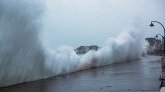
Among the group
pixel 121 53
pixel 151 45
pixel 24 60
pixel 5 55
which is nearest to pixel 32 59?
pixel 24 60

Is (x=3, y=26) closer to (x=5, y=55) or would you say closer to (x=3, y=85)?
(x=5, y=55)

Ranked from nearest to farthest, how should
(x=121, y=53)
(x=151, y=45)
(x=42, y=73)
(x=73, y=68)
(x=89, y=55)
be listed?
(x=42, y=73) → (x=73, y=68) → (x=89, y=55) → (x=121, y=53) → (x=151, y=45)

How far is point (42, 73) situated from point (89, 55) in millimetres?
27529

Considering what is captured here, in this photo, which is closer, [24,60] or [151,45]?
[24,60]

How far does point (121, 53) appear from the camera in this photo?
87.2 meters

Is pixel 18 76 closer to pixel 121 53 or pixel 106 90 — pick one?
pixel 106 90

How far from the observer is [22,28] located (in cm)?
3225

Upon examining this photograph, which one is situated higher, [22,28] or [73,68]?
[22,28]

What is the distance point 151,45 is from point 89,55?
Answer: 88430 mm

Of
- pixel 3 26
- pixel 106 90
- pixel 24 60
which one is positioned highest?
pixel 3 26

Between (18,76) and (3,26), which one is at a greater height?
(3,26)

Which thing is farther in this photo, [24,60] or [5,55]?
[24,60]

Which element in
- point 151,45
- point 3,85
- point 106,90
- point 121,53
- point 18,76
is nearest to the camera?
point 106,90

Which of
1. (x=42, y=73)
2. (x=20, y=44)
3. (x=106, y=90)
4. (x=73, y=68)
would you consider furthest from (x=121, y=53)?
(x=106, y=90)
